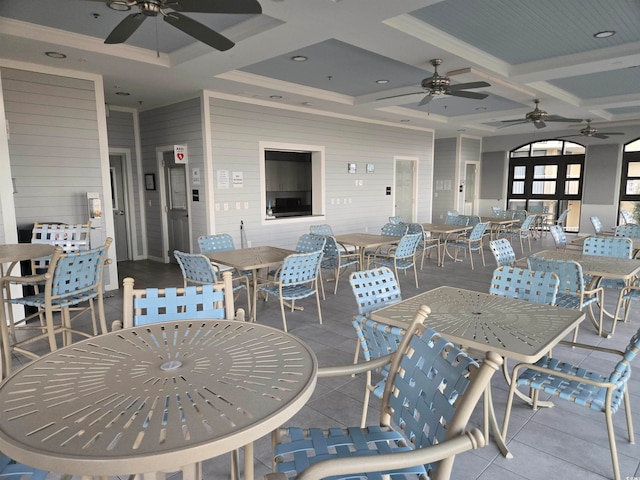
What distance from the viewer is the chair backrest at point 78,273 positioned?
3105 millimetres

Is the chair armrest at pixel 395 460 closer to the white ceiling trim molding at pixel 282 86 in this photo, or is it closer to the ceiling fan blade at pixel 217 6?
the ceiling fan blade at pixel 217 6

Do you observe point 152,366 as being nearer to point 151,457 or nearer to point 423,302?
point 151,457

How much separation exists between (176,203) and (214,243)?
8.95 ft

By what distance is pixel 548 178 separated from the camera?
39.8 ft

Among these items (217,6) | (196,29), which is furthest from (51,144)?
(217,6)

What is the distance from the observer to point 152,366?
1425mm

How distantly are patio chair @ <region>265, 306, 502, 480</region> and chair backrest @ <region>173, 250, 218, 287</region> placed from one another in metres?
2.24

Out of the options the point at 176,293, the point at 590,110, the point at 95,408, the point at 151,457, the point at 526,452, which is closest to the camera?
the point at 151,457

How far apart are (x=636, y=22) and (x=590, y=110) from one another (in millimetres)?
5037

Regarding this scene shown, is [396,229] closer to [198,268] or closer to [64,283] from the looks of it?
[198,268]

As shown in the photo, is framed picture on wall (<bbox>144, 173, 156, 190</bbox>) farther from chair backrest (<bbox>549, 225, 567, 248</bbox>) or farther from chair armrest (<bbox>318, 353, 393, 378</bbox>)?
chair armrest (<bbox>318, 353, 393, 378</bbox>)

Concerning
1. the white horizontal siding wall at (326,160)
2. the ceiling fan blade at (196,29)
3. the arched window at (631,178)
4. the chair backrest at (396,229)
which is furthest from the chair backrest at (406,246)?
the arched window at (631,178)

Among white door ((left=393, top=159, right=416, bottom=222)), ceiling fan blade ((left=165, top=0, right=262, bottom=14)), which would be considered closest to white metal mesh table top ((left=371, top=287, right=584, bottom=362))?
ceiling fan blade ((left=165, top=0, right=262, bottom=14))

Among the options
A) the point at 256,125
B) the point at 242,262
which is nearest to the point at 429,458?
the point at 242,262
